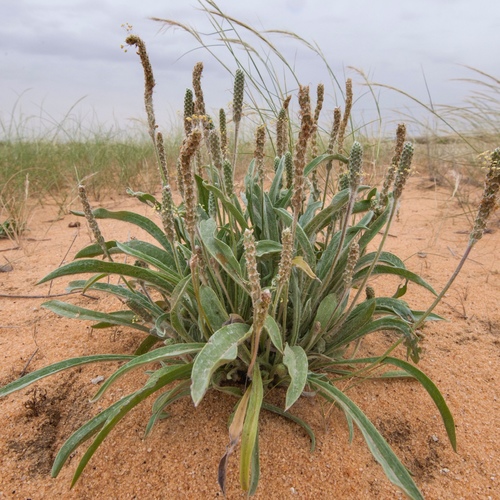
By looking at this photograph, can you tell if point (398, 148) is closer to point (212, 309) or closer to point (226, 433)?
point (212, 309)

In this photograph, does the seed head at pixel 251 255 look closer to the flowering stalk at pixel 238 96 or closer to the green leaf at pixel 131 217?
the flowering stalk at pixel 238 96

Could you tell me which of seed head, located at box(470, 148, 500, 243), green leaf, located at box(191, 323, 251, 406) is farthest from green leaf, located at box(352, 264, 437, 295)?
green leaf, located at box(191, 323, 251, 406)

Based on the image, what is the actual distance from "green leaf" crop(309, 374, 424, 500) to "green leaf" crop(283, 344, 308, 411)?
0.14 m

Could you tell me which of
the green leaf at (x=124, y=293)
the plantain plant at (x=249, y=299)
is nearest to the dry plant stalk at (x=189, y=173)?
the plantain plant at (x=249, y=299)

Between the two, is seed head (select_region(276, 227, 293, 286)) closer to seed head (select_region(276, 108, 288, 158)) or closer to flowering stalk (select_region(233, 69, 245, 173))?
flowering stalk (select_region(233, 69, 245, 173))

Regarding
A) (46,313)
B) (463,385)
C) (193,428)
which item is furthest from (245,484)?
(46,313)

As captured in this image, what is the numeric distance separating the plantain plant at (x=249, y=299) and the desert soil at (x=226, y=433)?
0.26 ft

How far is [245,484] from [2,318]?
1633 millimetres

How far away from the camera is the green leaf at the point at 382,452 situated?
3.26 ft

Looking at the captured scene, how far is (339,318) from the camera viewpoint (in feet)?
4.78

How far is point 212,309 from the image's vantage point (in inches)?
51.4

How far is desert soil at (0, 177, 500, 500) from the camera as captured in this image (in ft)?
4.09

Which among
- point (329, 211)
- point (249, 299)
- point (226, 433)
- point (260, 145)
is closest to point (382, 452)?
point (226, 433)

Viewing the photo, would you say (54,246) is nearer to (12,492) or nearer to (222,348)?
(12,492)
